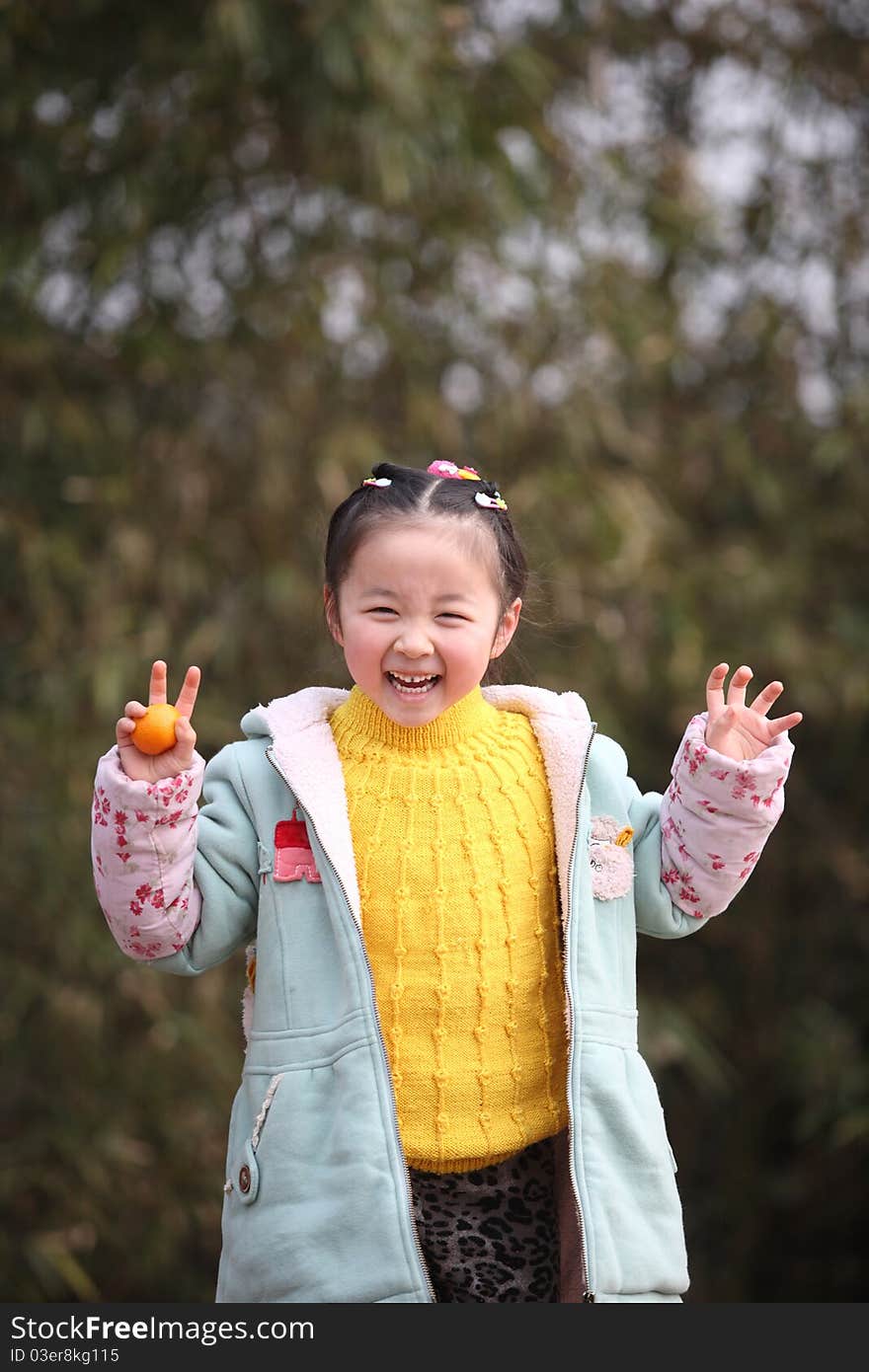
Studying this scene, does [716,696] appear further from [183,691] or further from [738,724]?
[183,691]

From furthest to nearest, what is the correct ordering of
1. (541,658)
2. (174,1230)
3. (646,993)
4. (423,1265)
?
(646,993), (541,658), (174,1230), (423,1265)

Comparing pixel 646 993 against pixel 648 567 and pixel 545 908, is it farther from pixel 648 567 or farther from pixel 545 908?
pixel 545 908

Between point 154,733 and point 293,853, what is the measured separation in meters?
0.20

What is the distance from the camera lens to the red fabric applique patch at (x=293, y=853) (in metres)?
1.56

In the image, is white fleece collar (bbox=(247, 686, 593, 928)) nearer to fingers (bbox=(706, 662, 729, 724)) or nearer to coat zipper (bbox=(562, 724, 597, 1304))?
coat zipper (bbox=(562, 724, 597, 1304))

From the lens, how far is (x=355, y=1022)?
150 cm

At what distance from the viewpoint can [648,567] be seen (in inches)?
127

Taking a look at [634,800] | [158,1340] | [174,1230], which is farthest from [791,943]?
[158,1340]

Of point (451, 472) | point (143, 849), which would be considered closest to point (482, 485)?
point (451, 472)

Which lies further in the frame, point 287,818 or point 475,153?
point 475,153

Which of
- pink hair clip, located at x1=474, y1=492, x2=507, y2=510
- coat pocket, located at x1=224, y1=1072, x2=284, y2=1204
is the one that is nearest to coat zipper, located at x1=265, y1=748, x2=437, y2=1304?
coat pocket, located at x1=224, y1=1072, x2=284, y2=1204

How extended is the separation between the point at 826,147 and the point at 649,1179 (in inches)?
101

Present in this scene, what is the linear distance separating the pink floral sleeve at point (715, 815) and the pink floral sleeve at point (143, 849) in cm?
47

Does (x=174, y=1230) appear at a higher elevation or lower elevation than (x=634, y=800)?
lower
